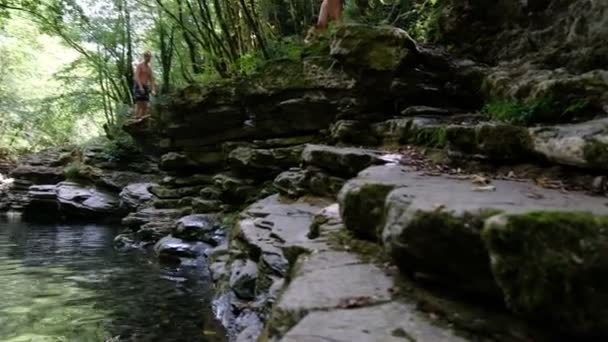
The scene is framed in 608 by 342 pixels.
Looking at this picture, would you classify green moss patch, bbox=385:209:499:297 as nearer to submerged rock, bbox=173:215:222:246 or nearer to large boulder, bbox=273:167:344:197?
large boulder, bbox=273:167:344:197

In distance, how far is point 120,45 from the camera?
70.2ft

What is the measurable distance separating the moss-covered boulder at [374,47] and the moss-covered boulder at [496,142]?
2831mm

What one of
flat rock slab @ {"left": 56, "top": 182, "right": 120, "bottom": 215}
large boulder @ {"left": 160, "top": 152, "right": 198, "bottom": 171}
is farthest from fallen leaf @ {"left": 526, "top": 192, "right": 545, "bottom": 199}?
flat rock slab @ {"left": 56, "top": 182, "right": 120, "bottom": 215}

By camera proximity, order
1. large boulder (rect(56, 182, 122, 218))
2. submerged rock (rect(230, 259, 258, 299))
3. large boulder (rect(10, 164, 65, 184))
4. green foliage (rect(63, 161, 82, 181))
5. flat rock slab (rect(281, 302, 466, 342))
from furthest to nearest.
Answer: large boulder (rect(10, 164, 65, 184)) < green foliage (rect(63, 161, 82, 181)) < large boulder (rect(56, 182, 122, 218)) < submerged rock (rect(230, 259, 258, 299)) < flat rock slab (rect(281, 302, 466, 342))

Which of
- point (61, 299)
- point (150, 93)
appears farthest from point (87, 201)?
point (61, 299)

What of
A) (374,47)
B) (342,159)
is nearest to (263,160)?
(374,47)

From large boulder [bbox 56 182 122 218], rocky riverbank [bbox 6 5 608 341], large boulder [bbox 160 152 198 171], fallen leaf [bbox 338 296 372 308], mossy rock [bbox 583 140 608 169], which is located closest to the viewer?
rocky riverbank [bbox 6 5 608 341]

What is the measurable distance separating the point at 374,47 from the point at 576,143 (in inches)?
163

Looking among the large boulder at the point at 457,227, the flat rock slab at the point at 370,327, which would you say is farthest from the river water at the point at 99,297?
the large boulder at the point at 457,227

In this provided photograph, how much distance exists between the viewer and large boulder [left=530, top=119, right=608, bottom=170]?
3254 millimetres

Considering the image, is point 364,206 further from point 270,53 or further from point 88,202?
point 88,202

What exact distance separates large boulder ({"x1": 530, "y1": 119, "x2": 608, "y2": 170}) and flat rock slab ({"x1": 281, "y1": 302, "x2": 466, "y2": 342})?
1528 mm

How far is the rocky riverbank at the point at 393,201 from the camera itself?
7.26 ft

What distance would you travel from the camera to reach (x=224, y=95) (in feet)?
34.9
